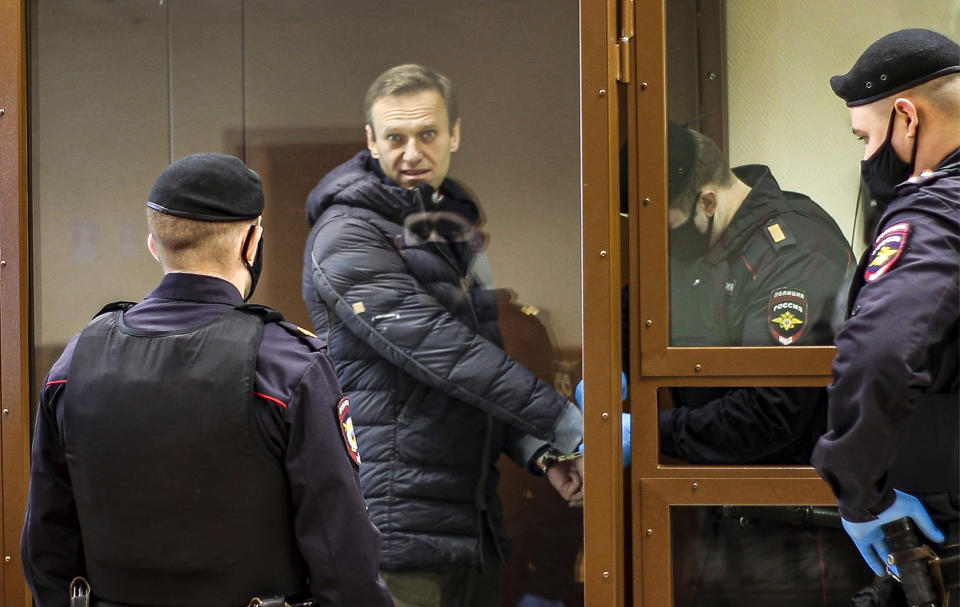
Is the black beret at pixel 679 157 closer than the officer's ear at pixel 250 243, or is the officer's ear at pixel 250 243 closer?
the officer's ear at pixel 250 243

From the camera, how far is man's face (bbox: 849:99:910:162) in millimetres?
2104

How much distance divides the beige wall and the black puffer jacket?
78cm

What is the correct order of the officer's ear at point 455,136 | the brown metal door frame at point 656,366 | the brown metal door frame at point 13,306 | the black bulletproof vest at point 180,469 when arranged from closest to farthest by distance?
the black bulletproof vest at point 180,469 → the brown metal door frame at point 656,366 → the brown metal door frame at point 13,306 → the officer's ear at point 455,136

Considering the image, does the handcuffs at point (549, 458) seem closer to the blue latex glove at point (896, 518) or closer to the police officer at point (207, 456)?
the blue latex glove at point (896, 518)

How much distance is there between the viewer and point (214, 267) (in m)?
1.87

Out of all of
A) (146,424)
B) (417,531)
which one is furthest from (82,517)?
(417,531)

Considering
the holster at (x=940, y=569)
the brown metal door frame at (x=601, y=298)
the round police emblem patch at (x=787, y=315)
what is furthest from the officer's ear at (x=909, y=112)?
the holster at (x=940, y=569)

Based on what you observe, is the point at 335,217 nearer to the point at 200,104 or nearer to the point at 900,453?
the point at 200,104

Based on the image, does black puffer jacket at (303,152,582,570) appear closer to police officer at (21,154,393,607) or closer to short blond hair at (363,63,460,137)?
short blond hair at (363,63,460,137)

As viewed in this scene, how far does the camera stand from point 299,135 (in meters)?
2.94

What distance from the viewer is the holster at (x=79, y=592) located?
6.03 feet

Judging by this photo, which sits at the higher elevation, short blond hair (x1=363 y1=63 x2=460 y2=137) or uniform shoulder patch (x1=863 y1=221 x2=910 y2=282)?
short blond hair (x1=363 y1=63 x2=460 y2=137)

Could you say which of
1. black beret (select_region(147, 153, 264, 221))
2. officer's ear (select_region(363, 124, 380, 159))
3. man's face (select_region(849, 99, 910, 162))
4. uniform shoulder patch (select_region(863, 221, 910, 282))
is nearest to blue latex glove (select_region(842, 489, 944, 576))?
uniform shoulder patch (select_region(863, 221, 910, 282))

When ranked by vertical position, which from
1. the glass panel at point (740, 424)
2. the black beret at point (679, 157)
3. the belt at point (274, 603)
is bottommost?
the belt at point (274, 603)
